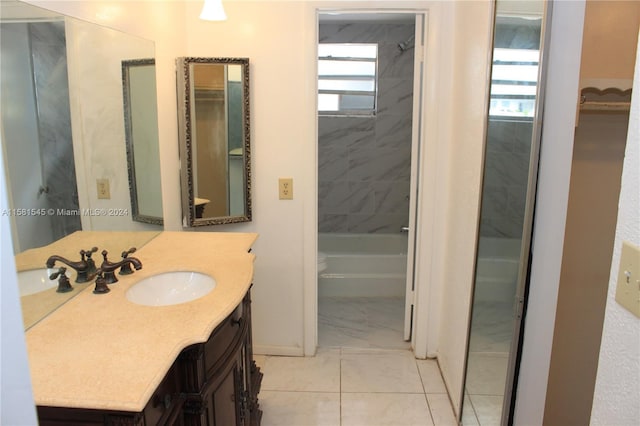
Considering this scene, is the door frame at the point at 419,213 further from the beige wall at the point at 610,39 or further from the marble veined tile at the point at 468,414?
the beige wall at the point at 610,39

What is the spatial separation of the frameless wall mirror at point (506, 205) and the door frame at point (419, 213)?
0.69 metres

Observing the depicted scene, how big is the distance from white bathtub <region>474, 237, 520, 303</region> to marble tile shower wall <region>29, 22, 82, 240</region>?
157 cm

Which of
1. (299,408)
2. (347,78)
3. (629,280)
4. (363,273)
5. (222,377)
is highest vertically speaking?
(347,78)

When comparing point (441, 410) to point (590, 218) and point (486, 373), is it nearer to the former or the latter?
point (486, 373)

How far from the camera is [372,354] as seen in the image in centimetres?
298

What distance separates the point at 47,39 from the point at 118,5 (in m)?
0.56

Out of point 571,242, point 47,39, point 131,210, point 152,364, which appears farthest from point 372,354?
point 47,39

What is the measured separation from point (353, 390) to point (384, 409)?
227 millimetres

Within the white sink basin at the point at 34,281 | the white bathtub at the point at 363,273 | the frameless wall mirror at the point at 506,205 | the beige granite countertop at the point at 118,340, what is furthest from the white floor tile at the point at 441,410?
the white sink basin at the point at 34,281

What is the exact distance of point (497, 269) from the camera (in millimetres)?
1909

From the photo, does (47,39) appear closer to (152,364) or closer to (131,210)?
(131,210)

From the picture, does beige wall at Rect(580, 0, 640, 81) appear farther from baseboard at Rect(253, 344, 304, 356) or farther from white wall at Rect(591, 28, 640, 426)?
baseboard at Rect(253, 344, 304, 356)

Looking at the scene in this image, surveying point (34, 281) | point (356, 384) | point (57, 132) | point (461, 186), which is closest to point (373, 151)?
point (461, 186)

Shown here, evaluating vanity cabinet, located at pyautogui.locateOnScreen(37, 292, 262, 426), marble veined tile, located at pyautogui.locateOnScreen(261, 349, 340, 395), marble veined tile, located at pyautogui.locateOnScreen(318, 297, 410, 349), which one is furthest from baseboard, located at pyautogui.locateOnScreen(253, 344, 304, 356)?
vanity cabinet, located at pyautogui.locateOnScreen(37, 292, 262, 426)
